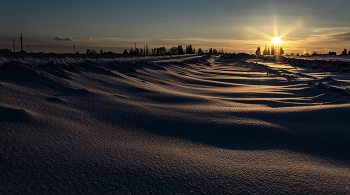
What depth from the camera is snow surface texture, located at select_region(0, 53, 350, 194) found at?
52.3 inches

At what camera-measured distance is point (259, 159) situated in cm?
172

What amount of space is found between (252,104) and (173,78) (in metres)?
3.00

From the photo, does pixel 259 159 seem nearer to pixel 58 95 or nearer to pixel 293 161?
pixel 293 161

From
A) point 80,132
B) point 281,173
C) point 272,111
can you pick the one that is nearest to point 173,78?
point 272,111

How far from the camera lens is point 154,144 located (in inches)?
75.4

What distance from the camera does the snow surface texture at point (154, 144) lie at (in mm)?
1328

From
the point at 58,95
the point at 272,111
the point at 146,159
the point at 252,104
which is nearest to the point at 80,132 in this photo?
the point at 146,159

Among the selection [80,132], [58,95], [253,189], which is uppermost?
[58,95]

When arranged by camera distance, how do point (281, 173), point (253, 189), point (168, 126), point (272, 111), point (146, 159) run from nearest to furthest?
point (253, 189), point (281, 173), point (146, 159), point (168, 126), point (272, 111)

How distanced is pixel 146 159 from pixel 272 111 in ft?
6.60

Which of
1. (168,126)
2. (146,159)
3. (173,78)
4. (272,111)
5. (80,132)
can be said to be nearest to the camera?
(146,159)

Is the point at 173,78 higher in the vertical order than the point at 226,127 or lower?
higher

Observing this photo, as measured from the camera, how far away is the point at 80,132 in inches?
77.7

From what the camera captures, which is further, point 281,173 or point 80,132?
point 80,132
